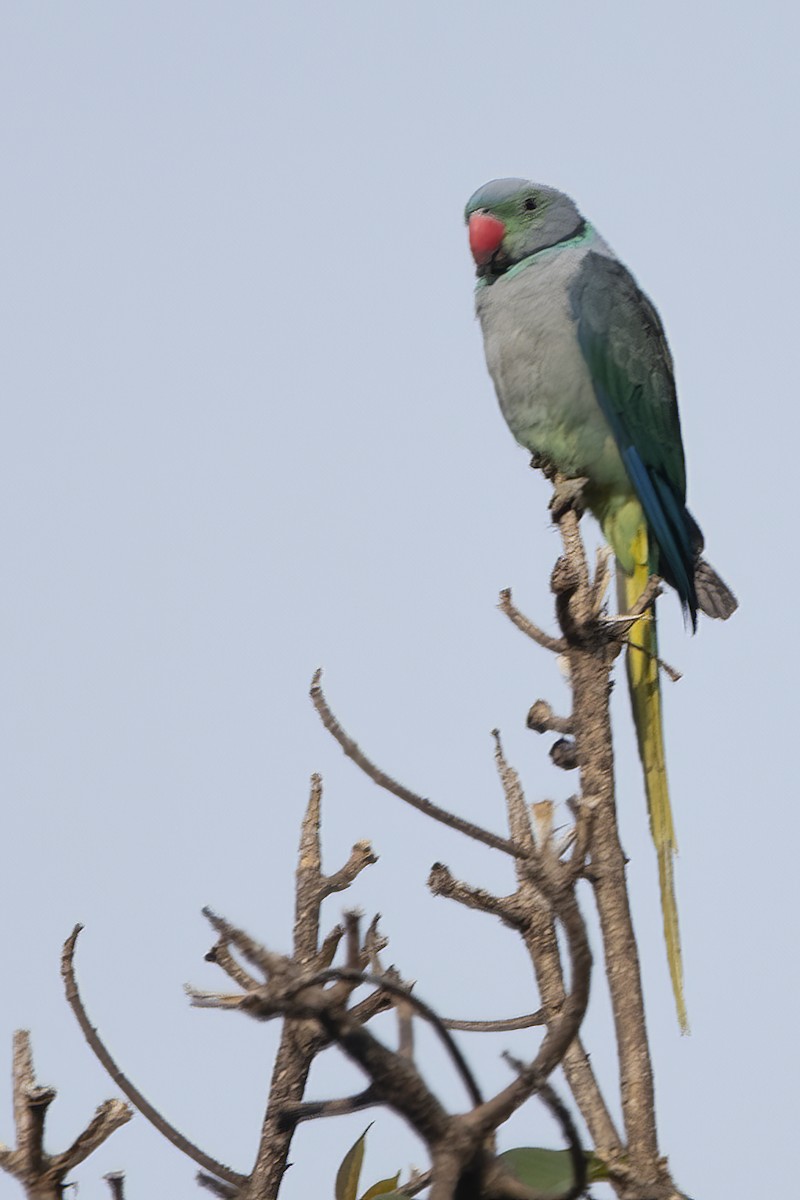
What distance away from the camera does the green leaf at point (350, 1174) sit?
1733 millimetres

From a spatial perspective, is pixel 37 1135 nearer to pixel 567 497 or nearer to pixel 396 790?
pixel 396 790

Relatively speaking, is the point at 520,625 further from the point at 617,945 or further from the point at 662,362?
the point at 662,362

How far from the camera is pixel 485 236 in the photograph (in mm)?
3887

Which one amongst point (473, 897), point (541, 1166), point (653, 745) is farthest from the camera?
point (653, 745)

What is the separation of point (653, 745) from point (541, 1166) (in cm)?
198

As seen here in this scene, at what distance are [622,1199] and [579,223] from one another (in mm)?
3089

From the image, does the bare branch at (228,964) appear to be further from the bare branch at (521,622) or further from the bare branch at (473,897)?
the bare branch at (521,622)

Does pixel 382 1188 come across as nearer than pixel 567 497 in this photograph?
Yes

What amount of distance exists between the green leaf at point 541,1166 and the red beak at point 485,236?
115 inches

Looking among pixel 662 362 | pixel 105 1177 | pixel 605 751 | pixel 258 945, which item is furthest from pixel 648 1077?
pixel 662 362

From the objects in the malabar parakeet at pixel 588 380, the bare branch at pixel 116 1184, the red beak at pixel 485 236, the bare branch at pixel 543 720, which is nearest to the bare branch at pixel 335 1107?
the bare branch at pixel 116 1184

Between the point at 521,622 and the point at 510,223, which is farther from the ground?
the point at 510,223

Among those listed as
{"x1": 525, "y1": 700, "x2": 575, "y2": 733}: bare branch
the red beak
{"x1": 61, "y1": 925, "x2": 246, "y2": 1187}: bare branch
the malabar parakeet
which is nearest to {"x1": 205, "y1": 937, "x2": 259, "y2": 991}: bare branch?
{"x1": 61, "y1": 925, "x2": 246, "y2": 1187}: bare branch

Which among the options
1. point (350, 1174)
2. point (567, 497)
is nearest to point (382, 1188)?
point (350, 1174)
